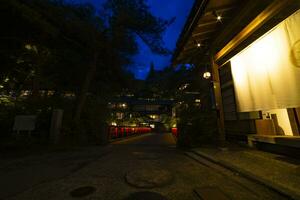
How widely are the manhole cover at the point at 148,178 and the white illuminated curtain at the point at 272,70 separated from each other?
340 centimetres

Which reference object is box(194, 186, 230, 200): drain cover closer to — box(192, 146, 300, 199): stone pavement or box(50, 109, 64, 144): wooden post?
box(192, 146, 300, 199): stone pavement

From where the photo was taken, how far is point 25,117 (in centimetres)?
719

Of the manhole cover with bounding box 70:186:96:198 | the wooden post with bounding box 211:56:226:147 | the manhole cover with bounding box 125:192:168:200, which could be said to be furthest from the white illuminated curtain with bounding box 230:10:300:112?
the manhole cover with bounding box 70:186:96:198

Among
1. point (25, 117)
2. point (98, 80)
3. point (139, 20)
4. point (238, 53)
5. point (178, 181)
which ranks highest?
point (139, 20)

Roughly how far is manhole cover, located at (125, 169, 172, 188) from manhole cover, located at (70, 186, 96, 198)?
0.76 metres

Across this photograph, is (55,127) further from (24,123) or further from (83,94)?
(83,94)

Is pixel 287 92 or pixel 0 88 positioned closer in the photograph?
pixel 287 92

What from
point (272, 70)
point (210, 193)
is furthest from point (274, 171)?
point (272, 70)

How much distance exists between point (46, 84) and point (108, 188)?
9295mm

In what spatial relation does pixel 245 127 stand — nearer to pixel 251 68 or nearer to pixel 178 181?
pixel 251 68

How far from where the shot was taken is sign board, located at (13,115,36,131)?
23.1 ft

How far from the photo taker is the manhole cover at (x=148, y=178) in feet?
10.1

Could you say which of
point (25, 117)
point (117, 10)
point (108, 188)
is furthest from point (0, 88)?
point (108, 188)

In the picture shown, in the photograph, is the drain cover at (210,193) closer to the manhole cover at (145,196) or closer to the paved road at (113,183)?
the paved road at (113,183)
